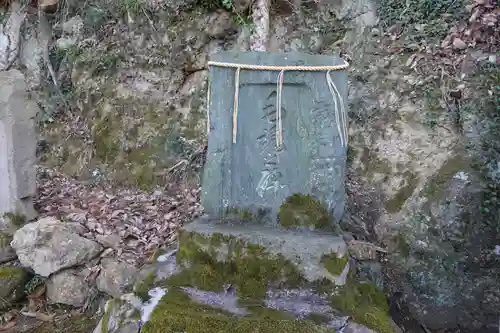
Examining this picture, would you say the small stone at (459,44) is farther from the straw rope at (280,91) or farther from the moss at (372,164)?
the straw rope at (280,91)

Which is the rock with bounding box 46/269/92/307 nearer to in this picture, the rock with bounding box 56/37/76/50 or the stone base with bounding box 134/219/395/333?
the stone base with bounding box 134/219/395/333

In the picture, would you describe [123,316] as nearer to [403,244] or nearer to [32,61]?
[403,244]

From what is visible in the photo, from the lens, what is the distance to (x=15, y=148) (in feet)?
12.9

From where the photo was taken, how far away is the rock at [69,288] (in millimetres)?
3609

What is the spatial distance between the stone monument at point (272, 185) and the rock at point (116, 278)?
1.41 meters

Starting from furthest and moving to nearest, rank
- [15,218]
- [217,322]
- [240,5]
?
[240,5], [15,218], [217,322]

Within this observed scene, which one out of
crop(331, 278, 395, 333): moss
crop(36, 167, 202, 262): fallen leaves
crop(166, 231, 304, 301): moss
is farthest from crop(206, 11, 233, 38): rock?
crop(331, 278, 395, 333): moss

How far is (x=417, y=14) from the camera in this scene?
14.5ft

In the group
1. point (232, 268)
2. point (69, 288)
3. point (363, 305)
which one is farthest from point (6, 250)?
point (363, 305)

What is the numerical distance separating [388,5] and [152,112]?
2.99m

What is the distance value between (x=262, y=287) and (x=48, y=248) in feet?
7.47

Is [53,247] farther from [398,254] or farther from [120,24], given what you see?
[120,24]

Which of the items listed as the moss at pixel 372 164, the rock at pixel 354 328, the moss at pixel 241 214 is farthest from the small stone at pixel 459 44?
the rock at pixel 354 328

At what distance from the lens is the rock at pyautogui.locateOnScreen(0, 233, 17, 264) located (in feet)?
12.5
